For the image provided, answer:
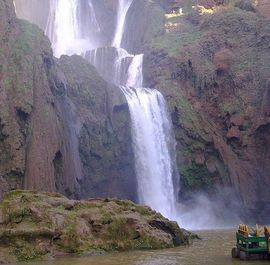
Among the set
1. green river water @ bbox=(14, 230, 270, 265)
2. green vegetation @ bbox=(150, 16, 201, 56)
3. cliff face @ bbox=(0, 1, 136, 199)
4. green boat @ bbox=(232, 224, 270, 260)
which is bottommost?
green river water @ bbox=(14, 230, 270, 265)

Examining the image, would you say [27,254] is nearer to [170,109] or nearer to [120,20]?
[170,109]

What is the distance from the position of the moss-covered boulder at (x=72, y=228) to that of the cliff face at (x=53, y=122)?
27.6 feet

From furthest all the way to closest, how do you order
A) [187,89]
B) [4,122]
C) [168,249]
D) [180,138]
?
[187,89] → [180,138] → [4,122] → [168,249]

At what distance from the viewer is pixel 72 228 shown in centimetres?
2414

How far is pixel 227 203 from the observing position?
47.0 m

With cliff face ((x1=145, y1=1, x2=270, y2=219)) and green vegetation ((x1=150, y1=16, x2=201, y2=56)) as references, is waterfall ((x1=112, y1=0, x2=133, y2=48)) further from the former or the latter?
cliff face ((x1=145, y1=1, x2=270, y2=219))

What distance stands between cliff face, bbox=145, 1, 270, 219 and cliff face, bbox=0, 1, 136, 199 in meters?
6.51

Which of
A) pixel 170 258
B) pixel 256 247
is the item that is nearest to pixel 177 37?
pixel 170 258

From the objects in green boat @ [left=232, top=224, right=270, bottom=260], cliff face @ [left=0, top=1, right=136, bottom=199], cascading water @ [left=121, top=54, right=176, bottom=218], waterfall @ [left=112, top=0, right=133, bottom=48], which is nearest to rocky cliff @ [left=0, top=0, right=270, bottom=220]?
cliff face @ [left=0, top=1, right=136, bottom=199]

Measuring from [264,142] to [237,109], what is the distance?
4387mm

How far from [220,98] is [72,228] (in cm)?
3072

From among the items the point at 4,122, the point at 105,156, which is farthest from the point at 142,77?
the point at 4,122

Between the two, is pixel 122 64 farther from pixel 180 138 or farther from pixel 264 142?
pixel 264 142

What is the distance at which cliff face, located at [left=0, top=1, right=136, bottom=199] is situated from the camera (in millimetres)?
34812
